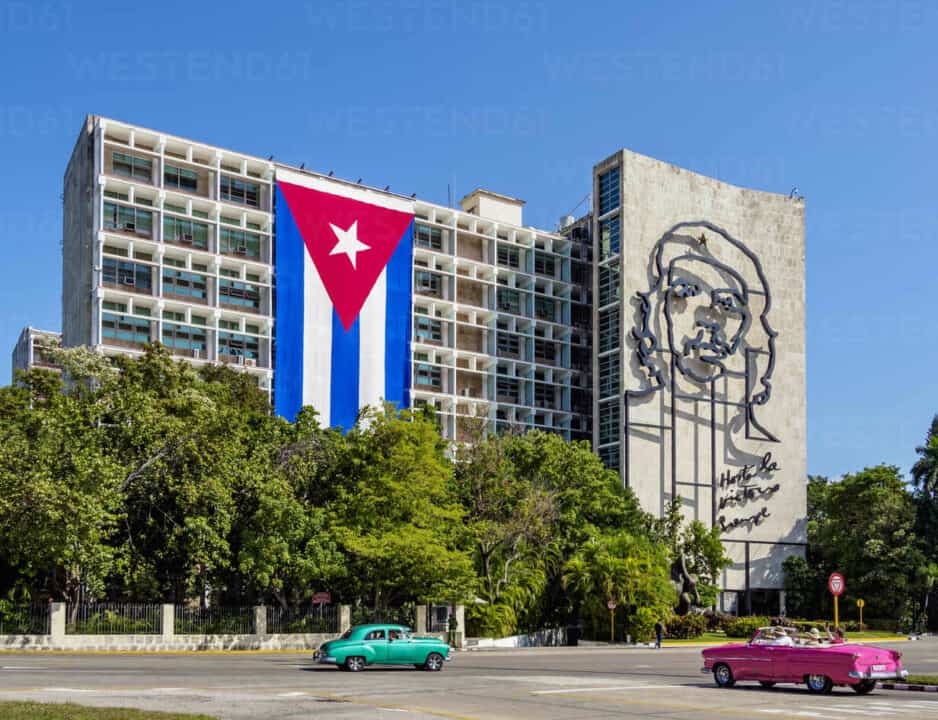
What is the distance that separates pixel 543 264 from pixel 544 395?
12081mm

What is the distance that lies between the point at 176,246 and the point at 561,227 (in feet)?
133

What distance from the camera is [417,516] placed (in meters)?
55.8

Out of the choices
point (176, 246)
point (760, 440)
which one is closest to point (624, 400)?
point (760, 440)

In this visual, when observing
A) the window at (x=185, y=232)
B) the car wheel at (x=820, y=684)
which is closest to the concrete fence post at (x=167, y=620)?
the car wheel at (x=820, y=684)

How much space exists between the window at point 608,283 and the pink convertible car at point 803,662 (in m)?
68.0

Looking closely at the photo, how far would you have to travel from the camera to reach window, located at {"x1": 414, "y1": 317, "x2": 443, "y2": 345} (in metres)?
94.2

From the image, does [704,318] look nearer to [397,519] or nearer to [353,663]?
[397,519]

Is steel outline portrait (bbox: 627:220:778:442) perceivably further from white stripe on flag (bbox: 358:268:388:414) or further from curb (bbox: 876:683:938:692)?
curb (bbox: 876:683:938:692)

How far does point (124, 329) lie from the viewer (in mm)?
78875

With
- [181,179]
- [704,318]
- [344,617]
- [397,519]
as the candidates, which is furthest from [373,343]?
[344,617]

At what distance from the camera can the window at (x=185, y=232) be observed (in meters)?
82.2

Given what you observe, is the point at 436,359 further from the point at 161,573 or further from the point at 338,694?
the point at 338,694

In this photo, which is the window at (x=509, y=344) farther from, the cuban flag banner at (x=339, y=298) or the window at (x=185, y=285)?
the window at (x=185, y=285)

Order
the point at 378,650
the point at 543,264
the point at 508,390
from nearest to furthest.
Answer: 1. the point at 378,650
2. the point at 508,390
3. the point at 543,264
